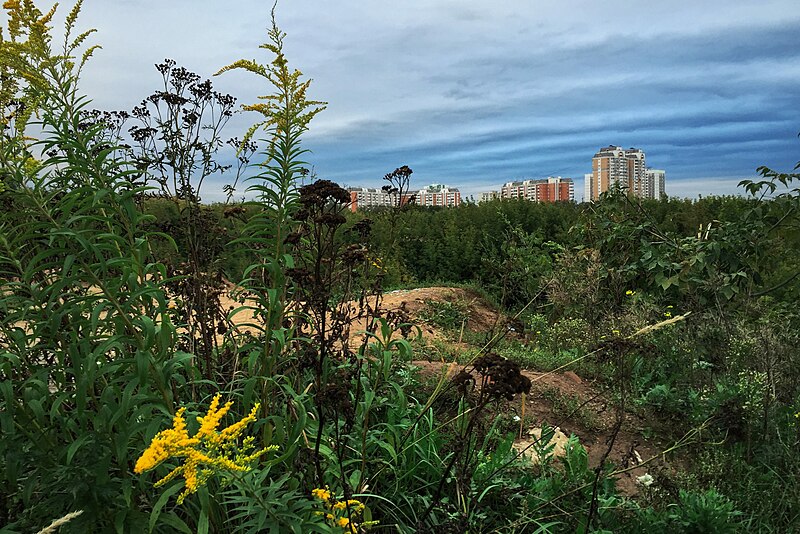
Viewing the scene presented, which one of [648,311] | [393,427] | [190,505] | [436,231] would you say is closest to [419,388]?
[393,427]

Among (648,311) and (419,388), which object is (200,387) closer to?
(419,388)

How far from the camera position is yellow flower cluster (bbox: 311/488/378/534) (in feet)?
6.92

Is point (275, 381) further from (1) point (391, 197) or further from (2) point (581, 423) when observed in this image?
(2) point (581, 423)

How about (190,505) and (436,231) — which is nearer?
(190,505)

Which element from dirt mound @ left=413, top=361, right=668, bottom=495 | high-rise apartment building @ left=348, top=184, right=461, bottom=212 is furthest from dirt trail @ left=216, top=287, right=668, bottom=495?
high-rise apartment building @ left=348, top=184, right=461, bottom=212

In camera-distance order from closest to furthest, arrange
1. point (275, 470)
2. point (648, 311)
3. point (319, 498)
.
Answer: point (319, 498) → point (275, 470) → point (648, 311)

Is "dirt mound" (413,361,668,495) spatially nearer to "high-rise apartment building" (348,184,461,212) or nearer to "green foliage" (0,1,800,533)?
"green foliage" (0,1,800,533)

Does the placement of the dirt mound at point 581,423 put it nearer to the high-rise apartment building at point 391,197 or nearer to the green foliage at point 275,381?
the green foliage at point 275,381

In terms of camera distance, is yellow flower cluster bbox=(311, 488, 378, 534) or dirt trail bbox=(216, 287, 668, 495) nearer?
yellow flower cluster bbox=(311, 488, 378, 534)

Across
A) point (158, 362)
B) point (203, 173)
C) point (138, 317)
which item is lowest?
point (158, 362)

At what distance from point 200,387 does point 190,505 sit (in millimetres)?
854

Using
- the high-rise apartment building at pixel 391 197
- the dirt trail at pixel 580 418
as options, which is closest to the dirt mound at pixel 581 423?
the dirt trail at pixel 580 418

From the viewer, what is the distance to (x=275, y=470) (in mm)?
2816

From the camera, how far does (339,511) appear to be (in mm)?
2293
